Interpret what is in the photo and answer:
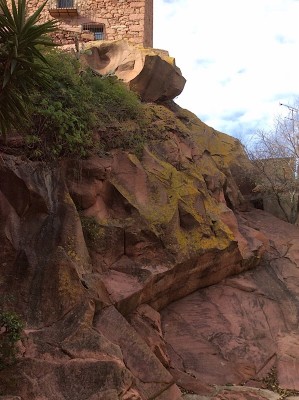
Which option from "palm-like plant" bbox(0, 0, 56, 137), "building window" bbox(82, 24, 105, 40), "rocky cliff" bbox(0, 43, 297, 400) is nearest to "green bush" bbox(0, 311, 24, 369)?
"rocky cliff" bbox(0, 43, 297, 400)

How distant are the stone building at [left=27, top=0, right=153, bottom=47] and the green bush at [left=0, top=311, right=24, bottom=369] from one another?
515 inches

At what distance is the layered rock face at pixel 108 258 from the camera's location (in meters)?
6.17

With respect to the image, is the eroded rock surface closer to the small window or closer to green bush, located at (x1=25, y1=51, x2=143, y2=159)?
green bush, located at (x1=25, y1=51, x2=143, y2=159)

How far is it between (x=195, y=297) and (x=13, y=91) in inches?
255

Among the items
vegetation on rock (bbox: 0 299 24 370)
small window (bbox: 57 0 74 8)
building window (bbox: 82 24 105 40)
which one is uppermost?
small window (bbox: 57 0 74 8)

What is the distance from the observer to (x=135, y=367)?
6.93m

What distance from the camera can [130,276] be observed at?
8.84 m

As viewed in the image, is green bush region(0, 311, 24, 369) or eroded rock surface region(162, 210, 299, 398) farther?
eroded rock surface region(162, 210, 299, 398)

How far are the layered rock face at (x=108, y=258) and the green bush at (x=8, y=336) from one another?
0.15 m

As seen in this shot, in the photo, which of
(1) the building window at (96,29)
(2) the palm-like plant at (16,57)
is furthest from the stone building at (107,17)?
(2) the palm-like plant at (16,57)

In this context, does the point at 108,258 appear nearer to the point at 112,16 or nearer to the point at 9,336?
the point at 9,336

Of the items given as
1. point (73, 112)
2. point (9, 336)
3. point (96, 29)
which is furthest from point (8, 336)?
point (96, 29)

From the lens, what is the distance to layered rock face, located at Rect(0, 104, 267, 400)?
6172mm

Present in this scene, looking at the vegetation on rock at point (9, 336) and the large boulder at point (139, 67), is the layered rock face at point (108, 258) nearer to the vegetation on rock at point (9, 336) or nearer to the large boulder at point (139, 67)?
the vegetation on rock at point (9, 336)
